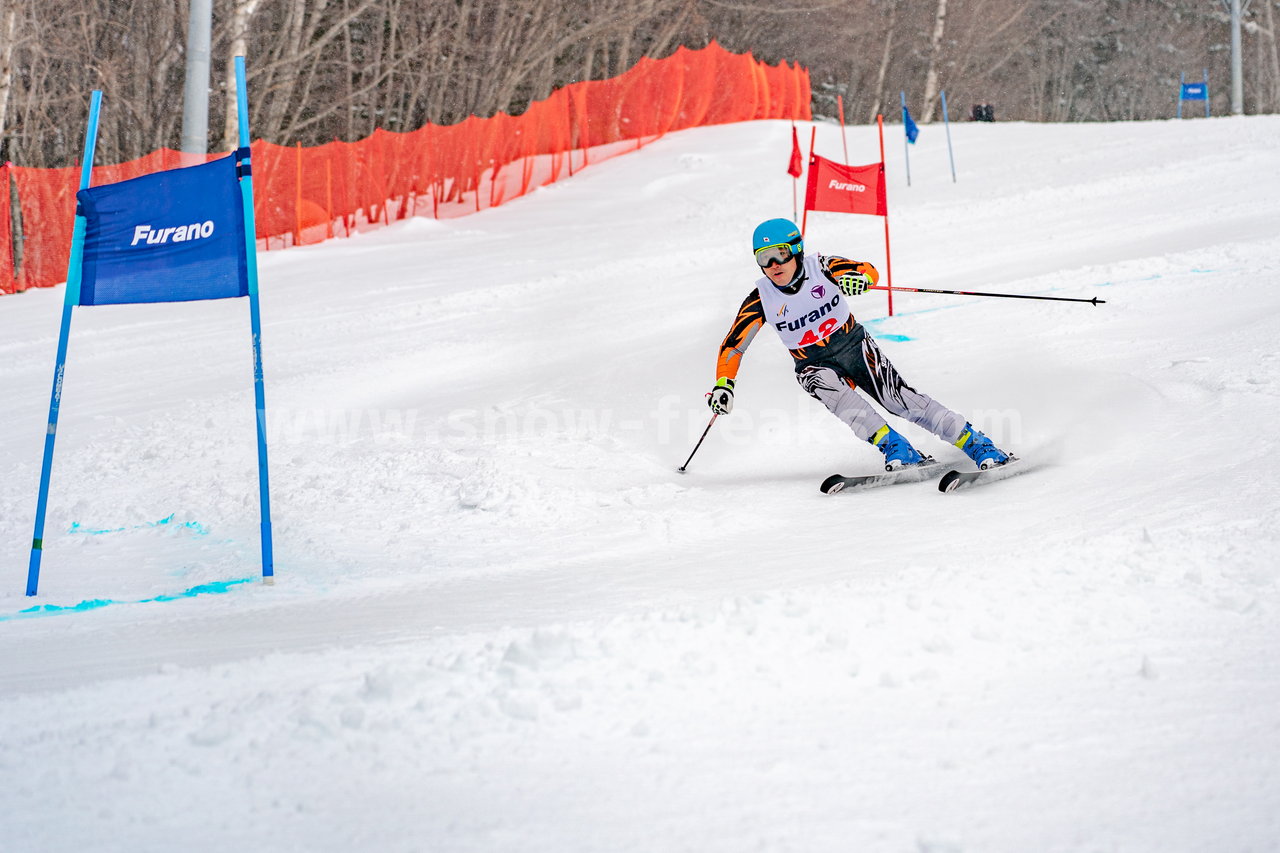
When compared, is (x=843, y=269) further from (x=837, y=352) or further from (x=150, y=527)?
(x=150, y=527)

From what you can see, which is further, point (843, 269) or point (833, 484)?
point (843, 269)

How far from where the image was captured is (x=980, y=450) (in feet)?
18.7

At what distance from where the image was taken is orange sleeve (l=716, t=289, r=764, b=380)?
615 cm

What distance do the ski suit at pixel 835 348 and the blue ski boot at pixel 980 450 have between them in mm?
206

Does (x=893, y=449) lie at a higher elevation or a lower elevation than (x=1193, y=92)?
lower

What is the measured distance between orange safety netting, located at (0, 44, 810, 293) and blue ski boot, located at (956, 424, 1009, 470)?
9500 mm

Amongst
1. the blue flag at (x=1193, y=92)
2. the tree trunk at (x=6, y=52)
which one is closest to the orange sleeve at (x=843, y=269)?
the tree trunk at (x=6, y=52)

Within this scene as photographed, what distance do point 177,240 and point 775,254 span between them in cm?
Result: 291

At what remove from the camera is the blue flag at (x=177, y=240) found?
442 centimetres

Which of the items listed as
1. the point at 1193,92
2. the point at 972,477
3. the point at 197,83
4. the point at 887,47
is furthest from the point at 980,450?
the point at 887,47

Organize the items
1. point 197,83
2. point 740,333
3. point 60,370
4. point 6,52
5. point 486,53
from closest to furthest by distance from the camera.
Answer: point 60,370
point 740,333
point 197,83
point 6,52
point 486,53

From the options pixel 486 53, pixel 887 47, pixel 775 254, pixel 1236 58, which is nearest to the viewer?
pixel 775 254

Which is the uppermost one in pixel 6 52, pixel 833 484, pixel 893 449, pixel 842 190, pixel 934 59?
pixel 934 59

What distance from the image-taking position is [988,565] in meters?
3.99
